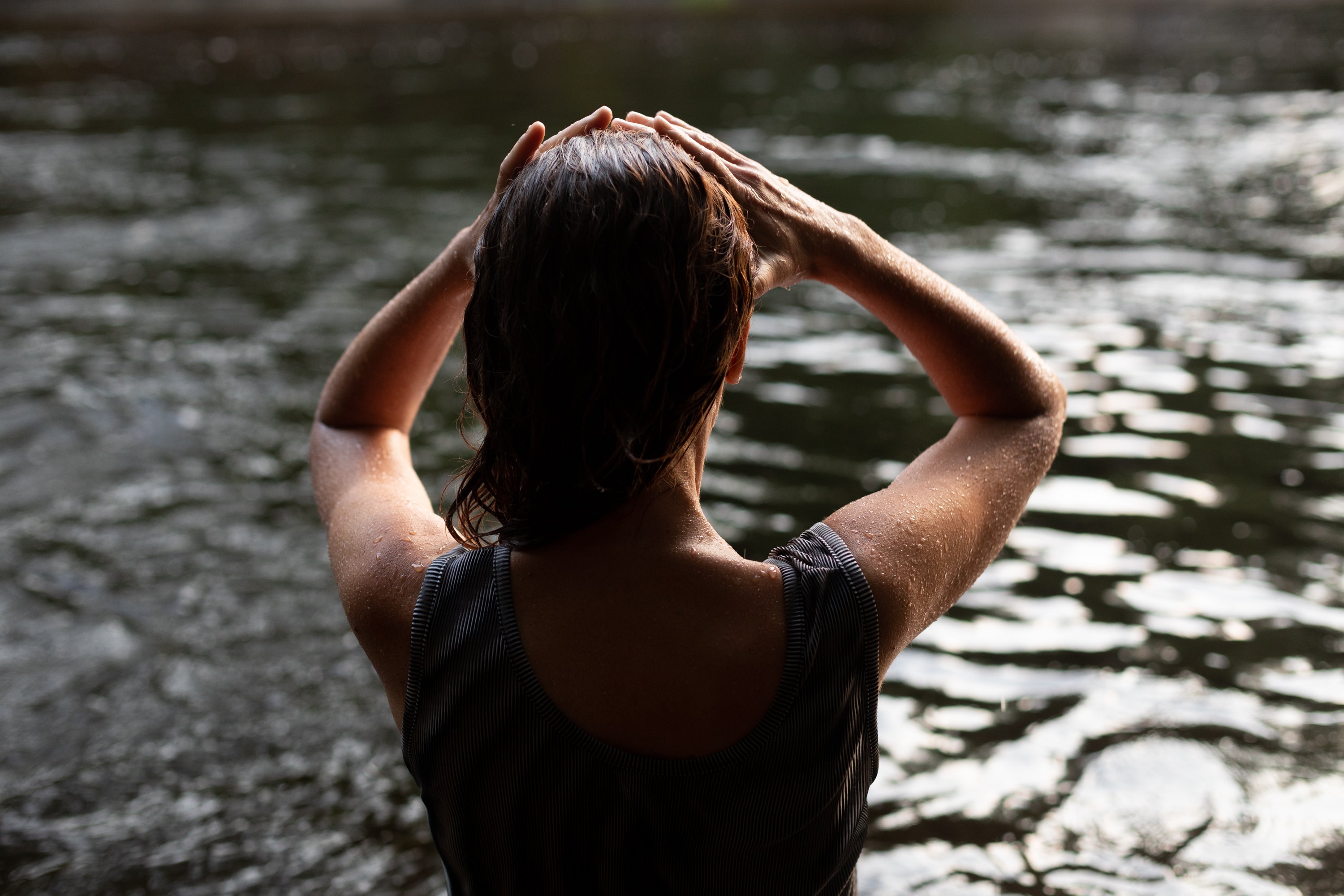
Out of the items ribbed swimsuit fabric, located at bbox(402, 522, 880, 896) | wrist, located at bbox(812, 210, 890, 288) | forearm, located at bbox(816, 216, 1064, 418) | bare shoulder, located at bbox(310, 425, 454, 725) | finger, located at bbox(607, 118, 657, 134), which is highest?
finger, located at bbox(607, 118, 657, 134)

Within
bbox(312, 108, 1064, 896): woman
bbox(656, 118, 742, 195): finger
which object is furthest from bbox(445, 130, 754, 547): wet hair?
bbox(656, 118, 742, 195): finger

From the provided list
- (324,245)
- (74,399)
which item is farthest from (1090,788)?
(324,245)

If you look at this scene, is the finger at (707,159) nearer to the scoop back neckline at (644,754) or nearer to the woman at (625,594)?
the woman at (625,594)

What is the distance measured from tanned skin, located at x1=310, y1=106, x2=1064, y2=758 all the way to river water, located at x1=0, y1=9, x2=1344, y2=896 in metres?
1.75

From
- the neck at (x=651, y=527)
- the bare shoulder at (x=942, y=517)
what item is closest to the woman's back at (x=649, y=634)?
the neck at (x=651, y=527)

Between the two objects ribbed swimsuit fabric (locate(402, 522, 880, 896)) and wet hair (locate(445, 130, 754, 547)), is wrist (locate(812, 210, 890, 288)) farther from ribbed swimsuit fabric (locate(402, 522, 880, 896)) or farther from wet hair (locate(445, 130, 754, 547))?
ribbed swimsuit fabric (locate(402, 522, 880, 896))

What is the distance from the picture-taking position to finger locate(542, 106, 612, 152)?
4.98 ft

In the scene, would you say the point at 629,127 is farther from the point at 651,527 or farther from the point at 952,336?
the point at 952,336

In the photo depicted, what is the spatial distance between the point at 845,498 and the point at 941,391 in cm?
352

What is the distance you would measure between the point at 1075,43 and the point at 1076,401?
884 inches

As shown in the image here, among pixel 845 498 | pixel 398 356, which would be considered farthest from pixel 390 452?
pixel 845 498

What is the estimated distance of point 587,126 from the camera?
1548 mm

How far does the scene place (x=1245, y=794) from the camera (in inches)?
131

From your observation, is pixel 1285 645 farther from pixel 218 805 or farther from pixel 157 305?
pixel 157 305
